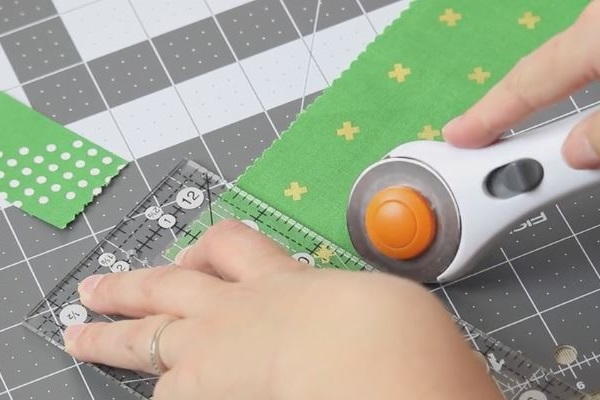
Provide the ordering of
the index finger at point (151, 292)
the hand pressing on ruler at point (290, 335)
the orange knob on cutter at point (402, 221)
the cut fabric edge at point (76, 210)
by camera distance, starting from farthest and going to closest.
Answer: the cut fabric edge at point (76, 210), the orange knob on cutter at point (402, 221), the index finger at point (151, 292), the hand pressing on ruler at point (290, 335)

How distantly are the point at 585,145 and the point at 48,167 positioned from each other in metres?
0.53

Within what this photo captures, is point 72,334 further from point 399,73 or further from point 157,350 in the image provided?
point 399,73

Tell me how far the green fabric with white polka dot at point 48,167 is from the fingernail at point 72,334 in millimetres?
124

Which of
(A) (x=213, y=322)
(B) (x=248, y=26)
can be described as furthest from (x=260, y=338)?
(B) (x=248, y=26)

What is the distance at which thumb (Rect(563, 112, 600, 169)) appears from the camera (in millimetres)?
737

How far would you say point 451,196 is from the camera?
2.72ft

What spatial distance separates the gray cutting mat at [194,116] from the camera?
0.88m

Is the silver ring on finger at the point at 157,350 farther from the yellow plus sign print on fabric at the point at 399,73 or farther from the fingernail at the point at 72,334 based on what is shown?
the yellow plus sign print on fabric at the point at 399,73

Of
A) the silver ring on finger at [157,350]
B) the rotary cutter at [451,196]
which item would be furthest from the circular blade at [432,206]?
the silver ring on finger at [157,350]

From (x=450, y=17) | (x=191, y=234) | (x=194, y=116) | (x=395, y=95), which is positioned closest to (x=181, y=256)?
(x=191, y=234)

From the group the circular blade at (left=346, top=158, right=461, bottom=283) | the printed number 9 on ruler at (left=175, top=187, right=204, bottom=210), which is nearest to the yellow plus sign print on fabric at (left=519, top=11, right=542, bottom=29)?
the circular blade at (left=346, top=158, right=461, bottom=283)

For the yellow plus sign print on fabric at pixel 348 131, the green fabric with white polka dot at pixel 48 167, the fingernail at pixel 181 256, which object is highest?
the green fabric with white polka dot at pixel 48 167

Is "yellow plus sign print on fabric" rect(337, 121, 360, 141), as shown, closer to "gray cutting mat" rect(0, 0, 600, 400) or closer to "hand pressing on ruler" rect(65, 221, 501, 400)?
"gray cutting mat" rect(0, 0, 600, 400)

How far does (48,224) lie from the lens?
3.09 ft
